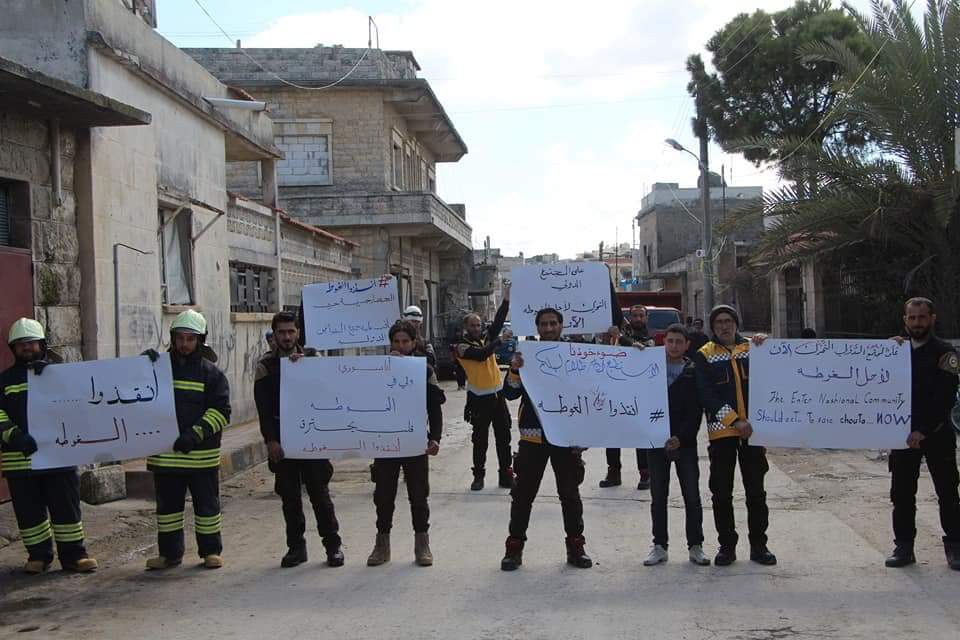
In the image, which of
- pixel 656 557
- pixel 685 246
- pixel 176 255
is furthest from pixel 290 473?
pixel 685 246

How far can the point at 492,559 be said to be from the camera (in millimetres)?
7242

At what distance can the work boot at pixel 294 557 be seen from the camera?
7.13 m

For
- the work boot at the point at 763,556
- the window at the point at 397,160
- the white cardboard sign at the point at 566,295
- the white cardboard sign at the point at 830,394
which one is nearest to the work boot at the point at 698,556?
the work boot at the point at 763,556

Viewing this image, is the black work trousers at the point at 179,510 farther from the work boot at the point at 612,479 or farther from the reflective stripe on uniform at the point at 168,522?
the work boot at the point at 612,479

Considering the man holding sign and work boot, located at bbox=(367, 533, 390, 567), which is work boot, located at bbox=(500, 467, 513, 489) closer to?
work boot, located at bbox=(367, 533, 390, 567)

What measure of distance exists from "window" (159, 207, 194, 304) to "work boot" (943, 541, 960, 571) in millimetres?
10060

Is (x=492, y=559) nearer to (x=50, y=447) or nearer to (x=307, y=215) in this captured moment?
(x=50, y=447)

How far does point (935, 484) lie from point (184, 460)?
16.8 feet

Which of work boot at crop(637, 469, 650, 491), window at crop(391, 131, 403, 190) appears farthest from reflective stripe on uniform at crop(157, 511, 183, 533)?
window at crop(391, 131, 403, 190)

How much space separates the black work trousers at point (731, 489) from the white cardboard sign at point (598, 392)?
41 centimetres

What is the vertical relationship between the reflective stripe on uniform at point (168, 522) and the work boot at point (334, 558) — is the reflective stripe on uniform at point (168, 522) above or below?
above

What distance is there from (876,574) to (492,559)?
2560 mm

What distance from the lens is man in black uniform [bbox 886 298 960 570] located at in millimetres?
6762

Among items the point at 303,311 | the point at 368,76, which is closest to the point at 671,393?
the point at 303,311
